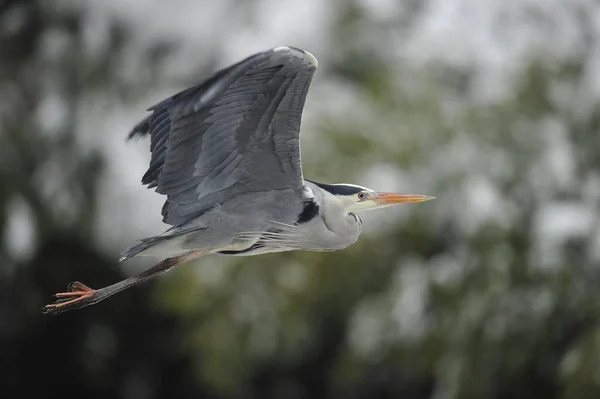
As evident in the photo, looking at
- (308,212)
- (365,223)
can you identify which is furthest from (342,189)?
(365,223)

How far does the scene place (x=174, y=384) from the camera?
960 cm

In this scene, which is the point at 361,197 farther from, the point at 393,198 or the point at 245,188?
the point at 245,188

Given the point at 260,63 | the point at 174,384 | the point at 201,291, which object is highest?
the point at 260,63

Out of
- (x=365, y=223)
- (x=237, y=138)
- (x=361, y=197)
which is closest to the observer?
(x=237, y=138)

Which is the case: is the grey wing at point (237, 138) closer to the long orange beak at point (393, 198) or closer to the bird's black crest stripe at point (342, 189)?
the bird's black crest stripe at point (342, 189)

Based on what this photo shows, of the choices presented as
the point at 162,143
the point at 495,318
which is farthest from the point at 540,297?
the point at 162,143

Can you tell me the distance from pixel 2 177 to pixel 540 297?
15.3 feet

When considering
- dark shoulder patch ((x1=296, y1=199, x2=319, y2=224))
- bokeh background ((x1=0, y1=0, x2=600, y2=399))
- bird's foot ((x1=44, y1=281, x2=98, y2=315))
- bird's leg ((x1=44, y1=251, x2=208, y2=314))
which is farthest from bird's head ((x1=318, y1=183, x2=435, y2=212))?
bokeh background ((x1=0, y1=0, x2=600, y2=399))

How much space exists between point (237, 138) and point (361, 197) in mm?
370

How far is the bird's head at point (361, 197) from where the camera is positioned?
284 cm

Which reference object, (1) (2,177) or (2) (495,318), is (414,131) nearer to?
(2) (495,318)

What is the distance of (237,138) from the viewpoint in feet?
8.89

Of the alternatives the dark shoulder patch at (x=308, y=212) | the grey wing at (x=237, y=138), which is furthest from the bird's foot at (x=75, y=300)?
the dark shoulder patch at (x=308, y=212)

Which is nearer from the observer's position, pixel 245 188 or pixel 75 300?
pixel 245 188
